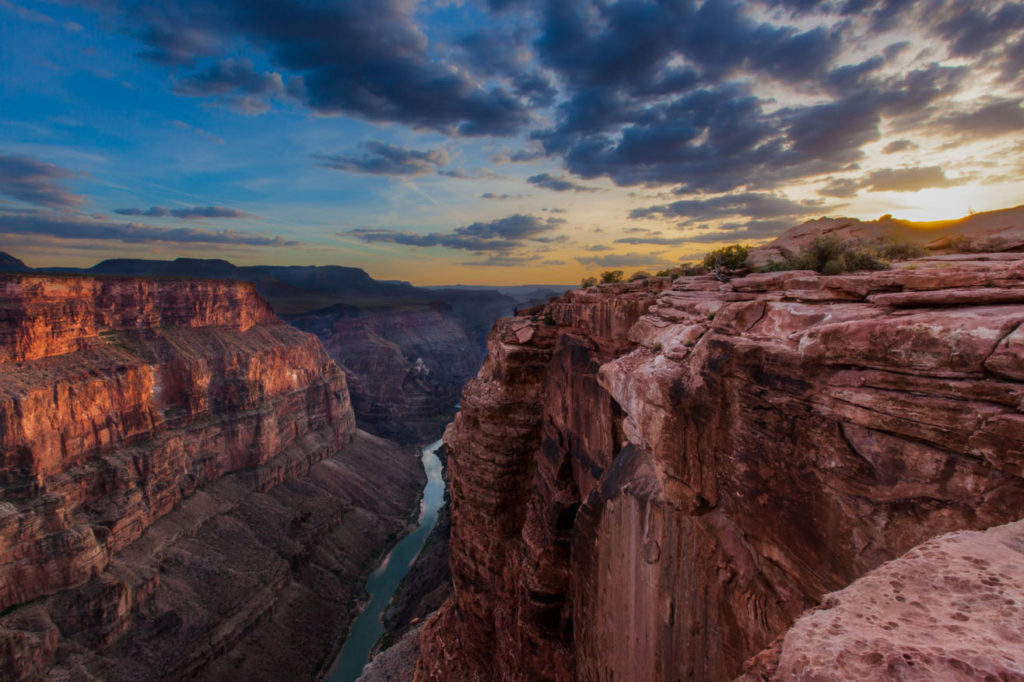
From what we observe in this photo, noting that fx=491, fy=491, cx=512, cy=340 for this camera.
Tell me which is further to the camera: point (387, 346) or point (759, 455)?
point (387, 346)

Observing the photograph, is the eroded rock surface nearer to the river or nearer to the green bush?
the green bush

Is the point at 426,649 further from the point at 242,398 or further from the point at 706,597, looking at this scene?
the point at 242,398

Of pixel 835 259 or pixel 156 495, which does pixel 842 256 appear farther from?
pixel 156 495

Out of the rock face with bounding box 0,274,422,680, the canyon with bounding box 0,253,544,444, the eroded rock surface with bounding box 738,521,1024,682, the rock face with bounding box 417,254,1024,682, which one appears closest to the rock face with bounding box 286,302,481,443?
the canyon with bounding box 0,253,544,444

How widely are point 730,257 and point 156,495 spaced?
45.5 m

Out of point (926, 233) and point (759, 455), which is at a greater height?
point (926, 233)

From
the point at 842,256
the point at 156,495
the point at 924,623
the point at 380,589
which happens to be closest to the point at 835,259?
the point at 842,256

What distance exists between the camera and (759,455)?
5.71 m

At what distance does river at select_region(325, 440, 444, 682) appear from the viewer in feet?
115

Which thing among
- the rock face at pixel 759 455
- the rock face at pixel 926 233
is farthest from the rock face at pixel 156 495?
the rock face at pixel 926 233

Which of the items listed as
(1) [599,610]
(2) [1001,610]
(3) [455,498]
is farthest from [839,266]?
(3) [455,498]

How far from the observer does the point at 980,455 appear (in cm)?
385

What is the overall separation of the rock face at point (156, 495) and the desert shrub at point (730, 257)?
37.3 metres

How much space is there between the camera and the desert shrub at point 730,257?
1497cm
